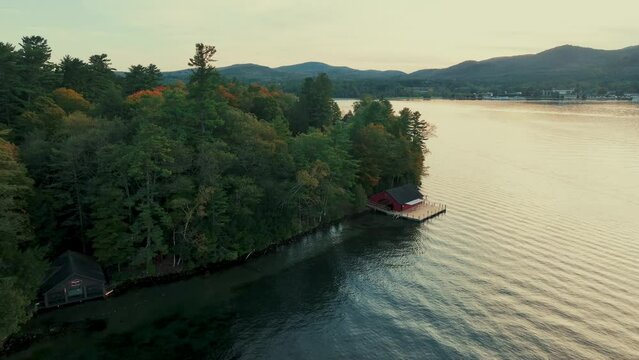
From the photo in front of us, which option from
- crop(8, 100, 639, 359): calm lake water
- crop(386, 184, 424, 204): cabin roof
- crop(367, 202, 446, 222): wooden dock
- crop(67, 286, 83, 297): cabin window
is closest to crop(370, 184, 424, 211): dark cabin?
crop(386, 184, 424, 204): cabin roof

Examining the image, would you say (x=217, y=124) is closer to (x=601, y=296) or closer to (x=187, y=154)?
(x=187, y=154)

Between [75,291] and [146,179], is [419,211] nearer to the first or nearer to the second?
[146,179]

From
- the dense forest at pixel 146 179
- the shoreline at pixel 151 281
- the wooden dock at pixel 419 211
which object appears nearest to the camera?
the shoreline at pixel 151 281

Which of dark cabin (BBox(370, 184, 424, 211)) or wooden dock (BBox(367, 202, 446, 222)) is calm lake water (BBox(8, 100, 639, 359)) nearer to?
wooden dock (BBox(367, 202, 446, 222))

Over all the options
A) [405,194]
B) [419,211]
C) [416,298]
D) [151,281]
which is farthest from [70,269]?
[405,194]

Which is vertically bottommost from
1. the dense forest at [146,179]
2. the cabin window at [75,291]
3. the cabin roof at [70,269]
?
the cabin window at [75,291]

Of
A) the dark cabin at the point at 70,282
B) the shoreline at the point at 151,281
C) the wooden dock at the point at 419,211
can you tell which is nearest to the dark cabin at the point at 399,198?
the wooden dock at the point at 419,211

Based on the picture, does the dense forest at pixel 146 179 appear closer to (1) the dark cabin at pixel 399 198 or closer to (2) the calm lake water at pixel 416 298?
(2) the calm lake water at pixel 416 298
